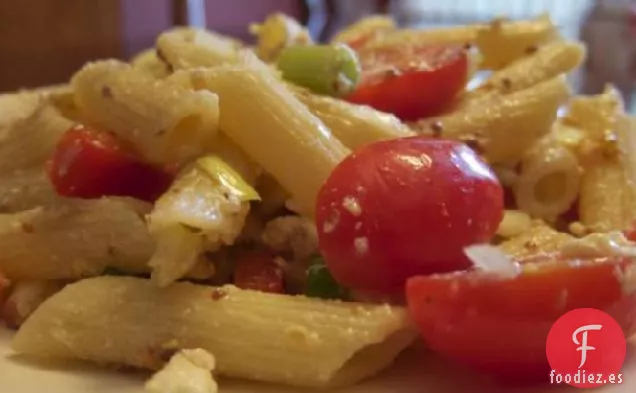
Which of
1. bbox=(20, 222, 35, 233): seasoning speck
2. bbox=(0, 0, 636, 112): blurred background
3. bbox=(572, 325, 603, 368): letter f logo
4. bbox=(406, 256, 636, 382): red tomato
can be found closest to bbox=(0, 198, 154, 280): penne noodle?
bbox=(20, 222, 35, 233): seasoning speck

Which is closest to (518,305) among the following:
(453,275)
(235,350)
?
(453,275)

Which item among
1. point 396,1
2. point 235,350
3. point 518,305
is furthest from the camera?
point 396,1

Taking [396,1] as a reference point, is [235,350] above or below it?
above

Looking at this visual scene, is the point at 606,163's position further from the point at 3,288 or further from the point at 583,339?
the point at 3,288

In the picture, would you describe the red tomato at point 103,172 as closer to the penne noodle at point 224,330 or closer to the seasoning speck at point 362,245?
the penne noodle at point 224,330

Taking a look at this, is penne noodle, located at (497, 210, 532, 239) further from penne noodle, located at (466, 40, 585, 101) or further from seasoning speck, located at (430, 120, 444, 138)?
penne noodle, located at (466, 40, 585, 101)

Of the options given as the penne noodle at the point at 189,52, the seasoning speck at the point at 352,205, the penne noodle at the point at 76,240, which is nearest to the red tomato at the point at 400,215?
the seasoning speck at the point at 352,205

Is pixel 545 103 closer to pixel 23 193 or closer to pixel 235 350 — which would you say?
pixel 235 350
